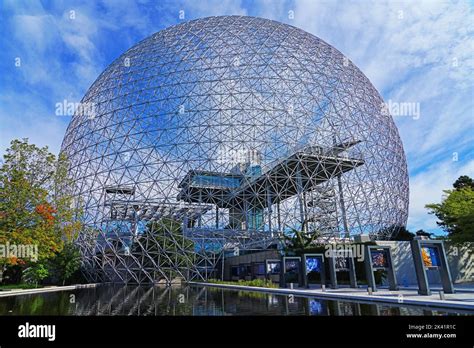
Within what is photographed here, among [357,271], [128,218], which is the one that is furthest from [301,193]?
[128,218]

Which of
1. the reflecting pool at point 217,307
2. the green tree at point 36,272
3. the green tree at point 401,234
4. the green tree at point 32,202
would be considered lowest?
the reflecting pool at point 217,307

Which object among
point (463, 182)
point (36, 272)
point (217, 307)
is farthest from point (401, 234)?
point (36, 272)

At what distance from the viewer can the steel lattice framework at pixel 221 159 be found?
2897 cm

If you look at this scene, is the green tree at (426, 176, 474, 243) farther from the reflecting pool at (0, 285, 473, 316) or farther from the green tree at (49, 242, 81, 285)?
the green tree at (49, 242, 81, 285)

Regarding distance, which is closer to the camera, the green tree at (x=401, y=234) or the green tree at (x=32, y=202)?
the green tree at (x=32, y=202)

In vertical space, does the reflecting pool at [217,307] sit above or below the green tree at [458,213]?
below

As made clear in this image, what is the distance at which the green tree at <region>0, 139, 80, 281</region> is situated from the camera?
688 inches

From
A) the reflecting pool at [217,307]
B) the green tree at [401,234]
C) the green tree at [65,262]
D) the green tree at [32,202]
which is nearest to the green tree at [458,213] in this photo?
the green tree at [401,234]

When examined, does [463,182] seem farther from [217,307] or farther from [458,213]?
[217,307]

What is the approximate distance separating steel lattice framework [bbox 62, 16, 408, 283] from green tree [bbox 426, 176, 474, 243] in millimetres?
6984

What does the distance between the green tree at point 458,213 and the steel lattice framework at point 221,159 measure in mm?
6984

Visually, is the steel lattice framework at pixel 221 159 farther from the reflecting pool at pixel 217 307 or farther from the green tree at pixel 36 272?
the reflecting pool at pixel 217 307

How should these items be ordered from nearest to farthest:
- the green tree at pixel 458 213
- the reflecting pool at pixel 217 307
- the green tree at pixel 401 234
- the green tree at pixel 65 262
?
the reflecting pool at pixel 217 307
the green tree at pixel 458 213
the green tree at pixel 65 262
the green tree at pixel 401 234

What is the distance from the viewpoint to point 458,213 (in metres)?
22.8
